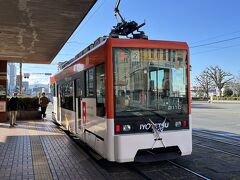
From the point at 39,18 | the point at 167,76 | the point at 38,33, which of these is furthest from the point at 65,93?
the point at 167,76

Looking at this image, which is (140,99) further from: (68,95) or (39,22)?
(68,95)

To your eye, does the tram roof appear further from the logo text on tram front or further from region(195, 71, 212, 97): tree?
region(195, 71, 212, 97): tree

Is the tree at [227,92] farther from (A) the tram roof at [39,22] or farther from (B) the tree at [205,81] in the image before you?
(A) the tram roof at [39,22]

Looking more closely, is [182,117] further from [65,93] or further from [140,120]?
[65,93]

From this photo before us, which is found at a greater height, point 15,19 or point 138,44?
point 15,19

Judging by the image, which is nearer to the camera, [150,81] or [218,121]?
[150,81]

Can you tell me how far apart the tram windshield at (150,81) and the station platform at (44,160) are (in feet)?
5.34

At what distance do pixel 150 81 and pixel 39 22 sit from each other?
5598 mm

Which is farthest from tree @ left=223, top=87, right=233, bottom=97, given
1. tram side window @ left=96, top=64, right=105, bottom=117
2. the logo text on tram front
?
tram side window @ left=96, top=64, right=105, bottom=117

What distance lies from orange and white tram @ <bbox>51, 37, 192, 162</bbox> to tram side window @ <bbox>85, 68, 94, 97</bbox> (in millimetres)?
132

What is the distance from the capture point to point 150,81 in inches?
321

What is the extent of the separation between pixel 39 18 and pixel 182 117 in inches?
235

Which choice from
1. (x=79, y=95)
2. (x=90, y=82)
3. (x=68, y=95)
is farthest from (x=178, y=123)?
(x=68, y=95)

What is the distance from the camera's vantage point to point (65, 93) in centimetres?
1446
